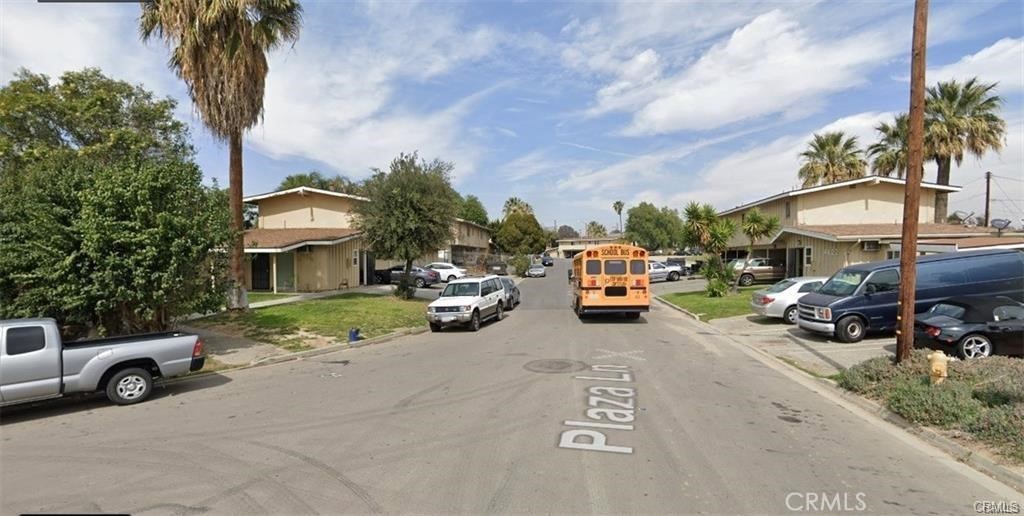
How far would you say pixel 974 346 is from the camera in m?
9.96

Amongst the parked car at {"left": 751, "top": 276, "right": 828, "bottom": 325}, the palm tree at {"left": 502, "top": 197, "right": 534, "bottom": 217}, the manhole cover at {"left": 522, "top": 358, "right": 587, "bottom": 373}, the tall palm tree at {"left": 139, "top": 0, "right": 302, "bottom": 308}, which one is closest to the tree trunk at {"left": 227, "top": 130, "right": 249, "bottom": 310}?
the tall palm tree at {"left": 139, "top": 0, "right": 302, "bottom": 308}

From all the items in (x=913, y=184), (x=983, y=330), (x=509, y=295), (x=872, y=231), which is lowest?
(x=509, y=295)

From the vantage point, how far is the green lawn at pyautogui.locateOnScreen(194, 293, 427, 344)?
14.5 meters

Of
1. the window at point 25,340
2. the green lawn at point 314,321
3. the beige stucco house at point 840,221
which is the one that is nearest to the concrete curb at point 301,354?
the green lawn at point 314,321

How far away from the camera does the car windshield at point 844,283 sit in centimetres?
1337

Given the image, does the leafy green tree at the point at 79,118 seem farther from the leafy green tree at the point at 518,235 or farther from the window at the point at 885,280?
the leafy green tree at the point at 518,235

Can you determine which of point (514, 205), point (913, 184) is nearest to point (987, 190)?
point (913, 184)

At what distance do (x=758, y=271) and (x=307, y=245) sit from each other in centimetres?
2615

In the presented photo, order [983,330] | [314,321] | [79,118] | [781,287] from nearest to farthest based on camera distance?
[983,330], [314,321], [781,287], [79,118]

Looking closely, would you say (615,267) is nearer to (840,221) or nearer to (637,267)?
(637,267)

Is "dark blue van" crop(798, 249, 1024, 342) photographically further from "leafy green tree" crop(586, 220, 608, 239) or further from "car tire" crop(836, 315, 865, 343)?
"leafy green tree" crop(586, 220, 608, 239)

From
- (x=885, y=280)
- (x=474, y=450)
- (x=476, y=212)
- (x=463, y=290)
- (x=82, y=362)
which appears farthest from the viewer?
(x=476, y=212)

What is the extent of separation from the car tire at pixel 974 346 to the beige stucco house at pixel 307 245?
18.3 metres

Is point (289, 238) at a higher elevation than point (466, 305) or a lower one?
higher
